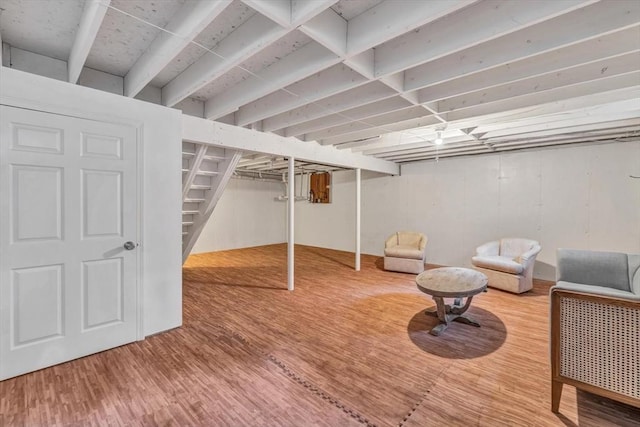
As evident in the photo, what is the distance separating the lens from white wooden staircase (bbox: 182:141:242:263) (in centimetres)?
357

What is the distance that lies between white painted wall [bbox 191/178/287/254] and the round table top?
617 centimetres

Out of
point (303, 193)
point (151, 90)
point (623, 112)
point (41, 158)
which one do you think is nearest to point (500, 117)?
point (623, 112)

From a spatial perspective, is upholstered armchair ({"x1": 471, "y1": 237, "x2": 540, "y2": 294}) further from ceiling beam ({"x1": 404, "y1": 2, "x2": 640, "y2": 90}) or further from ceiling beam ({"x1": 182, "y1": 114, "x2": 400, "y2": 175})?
ceiling beam ({"x1": 404, "y1": 2, "x2": 640, "y2": 90})

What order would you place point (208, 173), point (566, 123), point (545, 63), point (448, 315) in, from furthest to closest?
1. point (208, 173)
2. point (566, 123)
3. point (448, 315)
4. point (545, 63)

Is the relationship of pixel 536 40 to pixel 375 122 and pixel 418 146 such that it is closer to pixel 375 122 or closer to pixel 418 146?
pixel 375 122

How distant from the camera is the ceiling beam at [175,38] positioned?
1.50 m

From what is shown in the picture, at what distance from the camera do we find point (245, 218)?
855 cm

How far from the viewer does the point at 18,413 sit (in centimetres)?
169

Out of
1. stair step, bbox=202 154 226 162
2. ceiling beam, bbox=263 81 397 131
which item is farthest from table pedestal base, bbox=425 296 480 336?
stair step, bbox=202 154 226 162

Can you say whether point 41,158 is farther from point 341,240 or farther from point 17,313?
point 341,240

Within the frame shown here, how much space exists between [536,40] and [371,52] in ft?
3.50

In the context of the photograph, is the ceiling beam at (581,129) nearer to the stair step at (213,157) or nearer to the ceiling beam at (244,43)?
the ceiling beam at (244,43)

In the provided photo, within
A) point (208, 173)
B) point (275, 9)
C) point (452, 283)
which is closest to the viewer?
point (275, 9)

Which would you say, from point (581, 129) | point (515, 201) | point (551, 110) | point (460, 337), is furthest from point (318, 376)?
point (515, 201)
